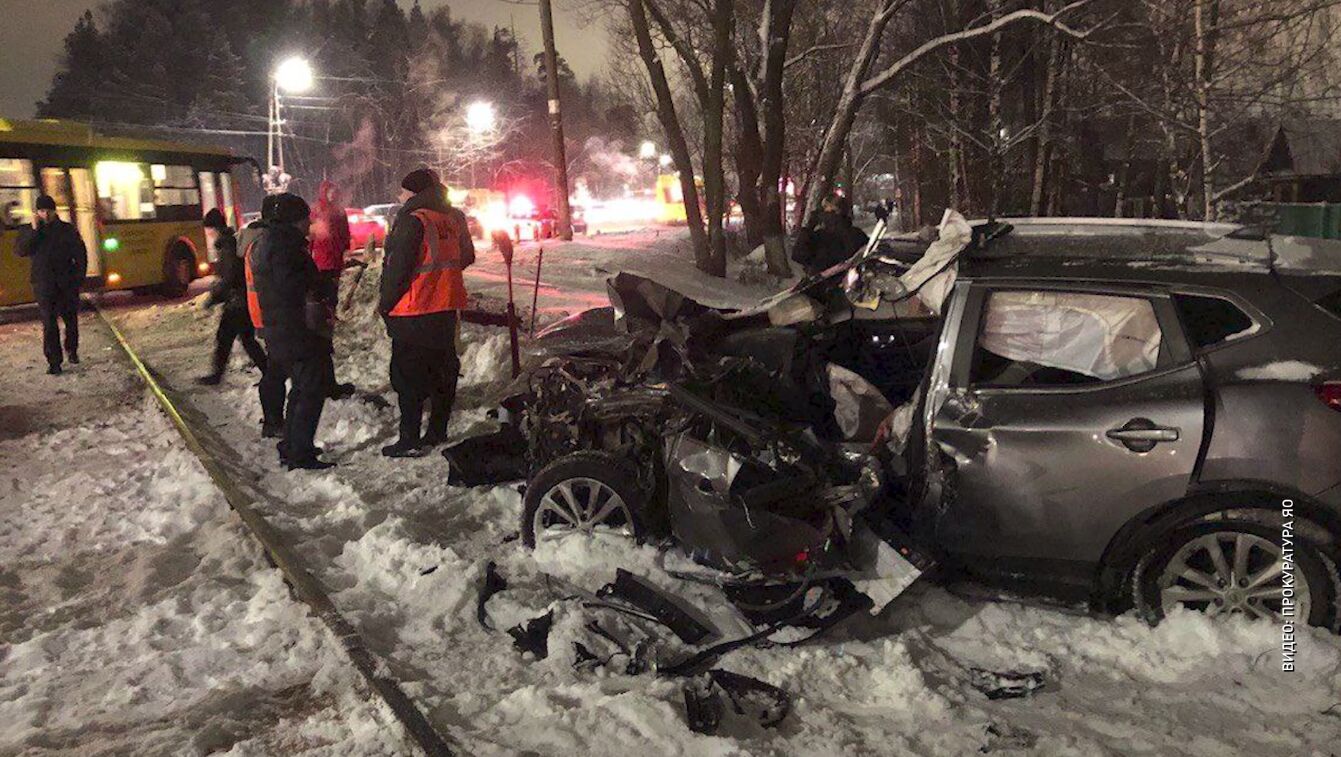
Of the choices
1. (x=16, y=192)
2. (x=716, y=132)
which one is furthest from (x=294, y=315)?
(x=16, y=192)

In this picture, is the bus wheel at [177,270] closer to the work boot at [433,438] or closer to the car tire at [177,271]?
the car tire at [177,271]

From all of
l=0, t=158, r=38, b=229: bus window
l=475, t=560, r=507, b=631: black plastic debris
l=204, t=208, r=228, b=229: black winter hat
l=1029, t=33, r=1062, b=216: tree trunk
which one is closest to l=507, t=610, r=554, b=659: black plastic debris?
l=475, t=560, r=507, b=631: black plastic debris

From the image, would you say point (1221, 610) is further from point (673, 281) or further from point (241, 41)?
point (241, 41)

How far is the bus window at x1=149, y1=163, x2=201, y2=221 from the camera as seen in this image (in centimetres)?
1839

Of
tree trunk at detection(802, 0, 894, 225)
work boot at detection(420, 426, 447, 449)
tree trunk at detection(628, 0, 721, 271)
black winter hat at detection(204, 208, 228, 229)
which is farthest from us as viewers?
tree trunk at detection(628, 0, 721, 271)

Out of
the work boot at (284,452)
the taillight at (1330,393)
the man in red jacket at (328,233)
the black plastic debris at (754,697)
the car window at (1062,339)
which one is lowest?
the black plastic debris at (754,697)

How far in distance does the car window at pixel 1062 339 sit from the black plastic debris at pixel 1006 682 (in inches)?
44.0

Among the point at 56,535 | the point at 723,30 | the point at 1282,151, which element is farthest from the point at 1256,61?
the point at 1282,151

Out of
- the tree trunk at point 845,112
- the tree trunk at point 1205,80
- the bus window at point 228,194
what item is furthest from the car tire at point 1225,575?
the bus window at point 228,194

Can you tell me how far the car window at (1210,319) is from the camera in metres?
3.57

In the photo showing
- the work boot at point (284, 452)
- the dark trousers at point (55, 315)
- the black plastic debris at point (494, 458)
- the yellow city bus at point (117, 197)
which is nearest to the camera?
the black plastic debris at point (494, 458)

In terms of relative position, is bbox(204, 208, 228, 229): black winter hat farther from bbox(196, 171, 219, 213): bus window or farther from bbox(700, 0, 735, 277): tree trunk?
bbox(196, 171, 219, 213): bus window

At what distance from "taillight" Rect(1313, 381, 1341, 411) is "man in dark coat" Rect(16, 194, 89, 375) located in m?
10.8

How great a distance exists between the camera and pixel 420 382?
21.9ft
